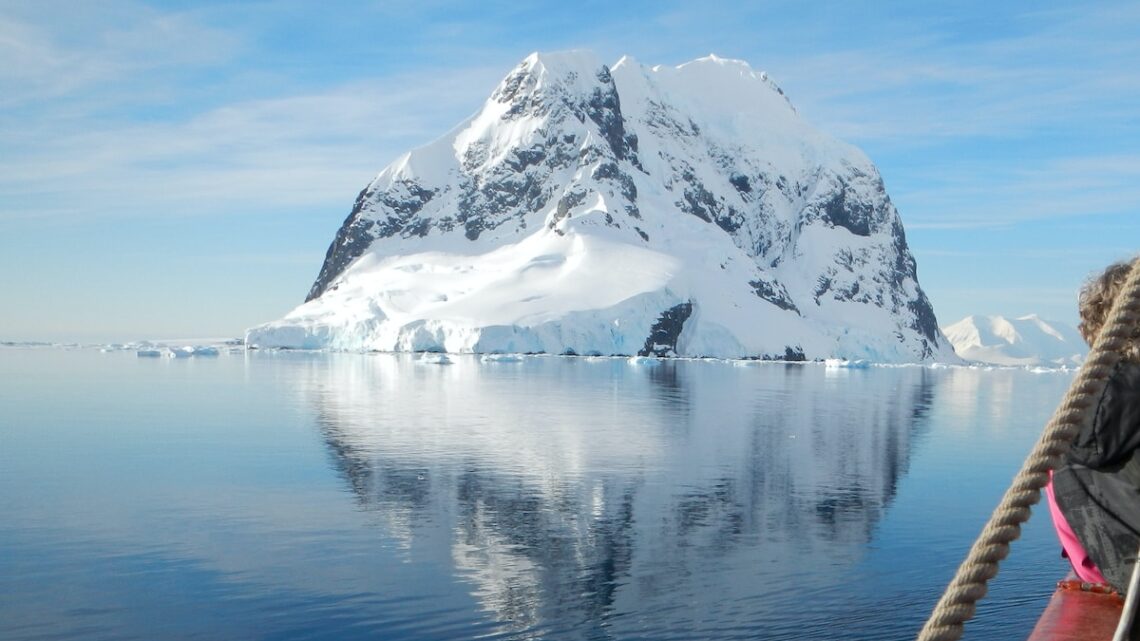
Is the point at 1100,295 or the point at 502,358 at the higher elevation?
the point at 1100,295

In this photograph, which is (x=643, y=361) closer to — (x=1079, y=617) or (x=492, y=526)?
(x=492, y=526)

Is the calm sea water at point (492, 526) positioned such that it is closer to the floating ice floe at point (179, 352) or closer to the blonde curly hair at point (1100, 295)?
the blonde curly hair at point (1100, 295)

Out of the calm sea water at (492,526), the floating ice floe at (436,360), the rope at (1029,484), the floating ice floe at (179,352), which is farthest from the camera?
Answer: the floating ice floe at (179,352)

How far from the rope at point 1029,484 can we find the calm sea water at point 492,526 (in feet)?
42.4

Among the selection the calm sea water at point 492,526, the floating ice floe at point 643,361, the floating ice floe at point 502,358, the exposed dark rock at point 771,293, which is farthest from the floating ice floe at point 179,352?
the exposed dark rock at point 771,293

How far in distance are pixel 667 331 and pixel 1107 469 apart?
15040cm

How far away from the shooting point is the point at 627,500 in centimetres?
2612

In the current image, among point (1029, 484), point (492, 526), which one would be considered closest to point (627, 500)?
point (492, 526)

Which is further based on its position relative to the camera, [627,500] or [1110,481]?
[627,500]

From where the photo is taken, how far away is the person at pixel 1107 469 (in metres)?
3.46

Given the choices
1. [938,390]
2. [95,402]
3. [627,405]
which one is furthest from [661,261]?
[95,402]

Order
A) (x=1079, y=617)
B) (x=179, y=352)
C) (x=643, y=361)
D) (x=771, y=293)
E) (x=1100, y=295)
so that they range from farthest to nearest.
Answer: (x=771, y=293) < (x=643, y=361) < (x=179, y=352) < (x=1079, y=617) < (x=1100, y=295)

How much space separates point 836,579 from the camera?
61.1 ft

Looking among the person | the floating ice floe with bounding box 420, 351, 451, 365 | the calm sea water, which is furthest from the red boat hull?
the floating ice floe with bounding box 420, 351, 451, 365
